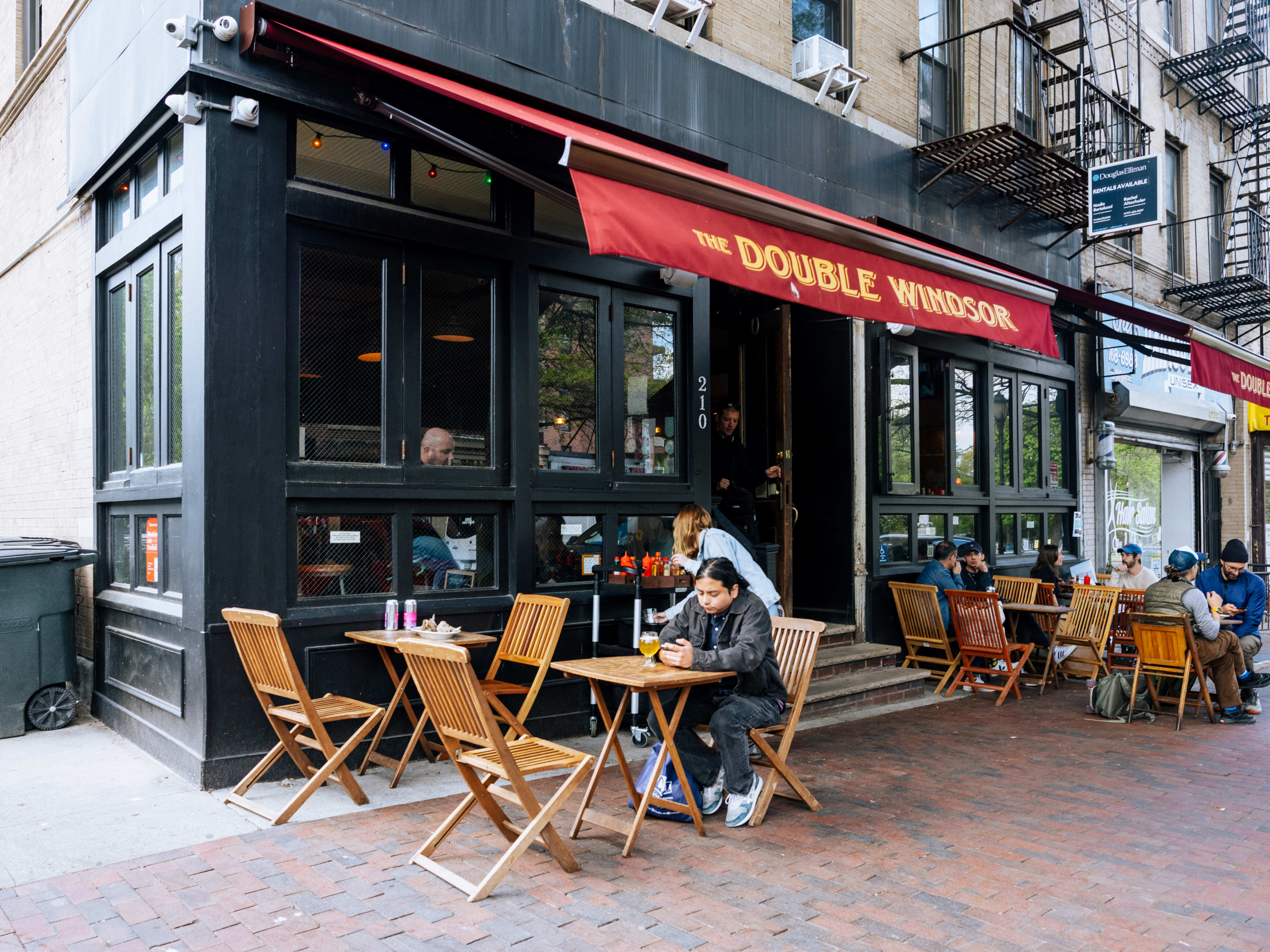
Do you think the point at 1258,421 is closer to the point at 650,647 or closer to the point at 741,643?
the point at 741,643

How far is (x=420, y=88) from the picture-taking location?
5.97 metres

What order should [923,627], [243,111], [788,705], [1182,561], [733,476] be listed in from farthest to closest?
[923,627]
[733,476]
[1182,561]
[788,705]
[243,111]

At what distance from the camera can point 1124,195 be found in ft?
35.8

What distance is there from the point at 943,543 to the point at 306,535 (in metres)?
6.53

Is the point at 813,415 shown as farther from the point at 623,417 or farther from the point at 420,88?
the point at 420,88

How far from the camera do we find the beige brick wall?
740cm

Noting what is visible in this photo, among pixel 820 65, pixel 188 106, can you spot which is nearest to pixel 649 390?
pixel 188 106

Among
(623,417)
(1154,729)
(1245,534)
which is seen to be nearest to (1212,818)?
(1154,729)

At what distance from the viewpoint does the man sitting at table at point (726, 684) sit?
190 inches

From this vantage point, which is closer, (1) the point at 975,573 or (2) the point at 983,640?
(2) the point at 983,640

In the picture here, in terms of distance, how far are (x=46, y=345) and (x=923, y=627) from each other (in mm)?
8350

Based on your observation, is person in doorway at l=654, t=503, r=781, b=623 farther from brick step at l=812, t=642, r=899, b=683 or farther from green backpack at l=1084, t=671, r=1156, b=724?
green backpack at l=1084, t=671, r=1156, b=724

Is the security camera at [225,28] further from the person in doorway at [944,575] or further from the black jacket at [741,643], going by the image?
the person in doorway at [944,575]

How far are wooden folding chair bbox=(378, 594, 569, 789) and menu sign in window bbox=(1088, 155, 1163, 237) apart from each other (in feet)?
27.8
